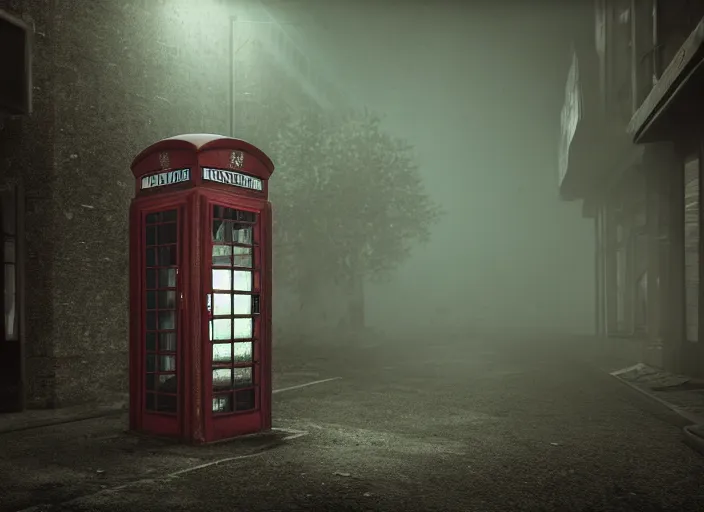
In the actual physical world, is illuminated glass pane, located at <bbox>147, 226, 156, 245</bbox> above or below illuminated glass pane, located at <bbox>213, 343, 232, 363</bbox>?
above

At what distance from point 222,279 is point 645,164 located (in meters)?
11.5

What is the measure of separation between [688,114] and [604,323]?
1084 cm

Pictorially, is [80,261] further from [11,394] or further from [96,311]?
[11,394]

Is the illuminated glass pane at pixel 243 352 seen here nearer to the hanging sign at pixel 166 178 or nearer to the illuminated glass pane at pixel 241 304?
the illuminated glass pane at pixel 241 304

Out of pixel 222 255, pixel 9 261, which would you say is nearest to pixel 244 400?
→ pixel 222 255

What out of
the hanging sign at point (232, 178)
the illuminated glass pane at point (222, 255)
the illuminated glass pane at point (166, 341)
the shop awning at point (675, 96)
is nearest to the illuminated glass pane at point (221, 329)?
the illuminated glass pane at point (166, 341)

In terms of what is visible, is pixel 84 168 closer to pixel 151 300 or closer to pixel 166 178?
pixel 166 178

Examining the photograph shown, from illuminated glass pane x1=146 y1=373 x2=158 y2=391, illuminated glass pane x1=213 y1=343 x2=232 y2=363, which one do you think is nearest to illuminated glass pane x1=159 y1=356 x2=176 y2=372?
illuminated glass pane x1=146 y1=373 x2=158 y2=391

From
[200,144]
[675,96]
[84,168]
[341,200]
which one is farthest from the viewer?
[341,200]

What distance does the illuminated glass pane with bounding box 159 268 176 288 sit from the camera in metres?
7.16

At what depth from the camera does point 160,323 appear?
729 centimetres

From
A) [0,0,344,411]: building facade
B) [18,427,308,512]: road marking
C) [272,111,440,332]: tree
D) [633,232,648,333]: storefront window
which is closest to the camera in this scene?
[18,427,308,512]: road marking

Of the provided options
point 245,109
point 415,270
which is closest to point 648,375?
point 245,109

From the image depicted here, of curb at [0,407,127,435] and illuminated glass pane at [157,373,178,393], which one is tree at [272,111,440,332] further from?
illuminated glass pane at [157,373,178,393]
